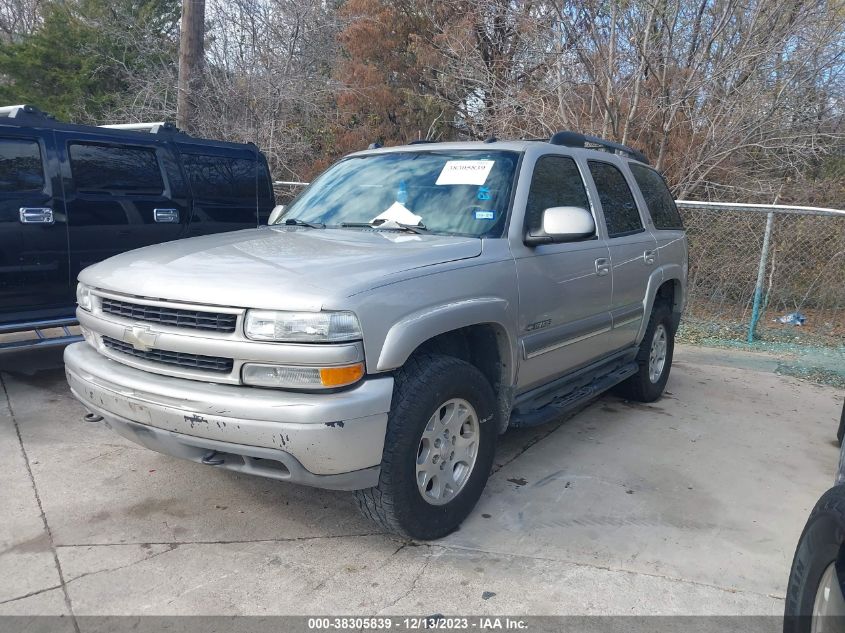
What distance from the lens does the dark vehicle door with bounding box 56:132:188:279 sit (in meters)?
5.83

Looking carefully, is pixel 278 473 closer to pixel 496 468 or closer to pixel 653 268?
pixel 496 468

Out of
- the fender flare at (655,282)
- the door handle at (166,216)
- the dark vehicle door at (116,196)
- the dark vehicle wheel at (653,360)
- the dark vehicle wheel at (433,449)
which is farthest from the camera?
the door handle at (166,216)

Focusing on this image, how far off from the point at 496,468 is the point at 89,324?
2.40m

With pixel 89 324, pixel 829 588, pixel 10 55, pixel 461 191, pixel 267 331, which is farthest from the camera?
pixel 10 55

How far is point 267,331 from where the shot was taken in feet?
9.04

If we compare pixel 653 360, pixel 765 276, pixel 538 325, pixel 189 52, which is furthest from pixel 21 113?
pixel 765 276

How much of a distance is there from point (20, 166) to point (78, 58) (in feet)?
49.8

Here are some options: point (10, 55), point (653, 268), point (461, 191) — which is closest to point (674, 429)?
point (653, 268)

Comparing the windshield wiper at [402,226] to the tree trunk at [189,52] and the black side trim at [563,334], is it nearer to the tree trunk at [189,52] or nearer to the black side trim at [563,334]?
the black side trim at [563,334]

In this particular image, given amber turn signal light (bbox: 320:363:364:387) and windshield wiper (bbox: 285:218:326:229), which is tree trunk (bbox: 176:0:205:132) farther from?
amber turn signal light (bbox: 320:363:364:387)

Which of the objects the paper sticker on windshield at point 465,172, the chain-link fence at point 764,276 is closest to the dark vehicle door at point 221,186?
the paper sticker on windshield at point 465,172

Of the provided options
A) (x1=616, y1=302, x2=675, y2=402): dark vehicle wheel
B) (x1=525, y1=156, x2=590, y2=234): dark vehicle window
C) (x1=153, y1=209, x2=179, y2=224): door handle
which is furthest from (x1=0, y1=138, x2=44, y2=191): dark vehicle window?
(x1=616, y1=302, x2=675, y2=402): dark vehicle wheel

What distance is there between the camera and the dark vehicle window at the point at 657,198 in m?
5.61

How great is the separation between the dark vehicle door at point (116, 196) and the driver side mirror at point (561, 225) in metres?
3.97
